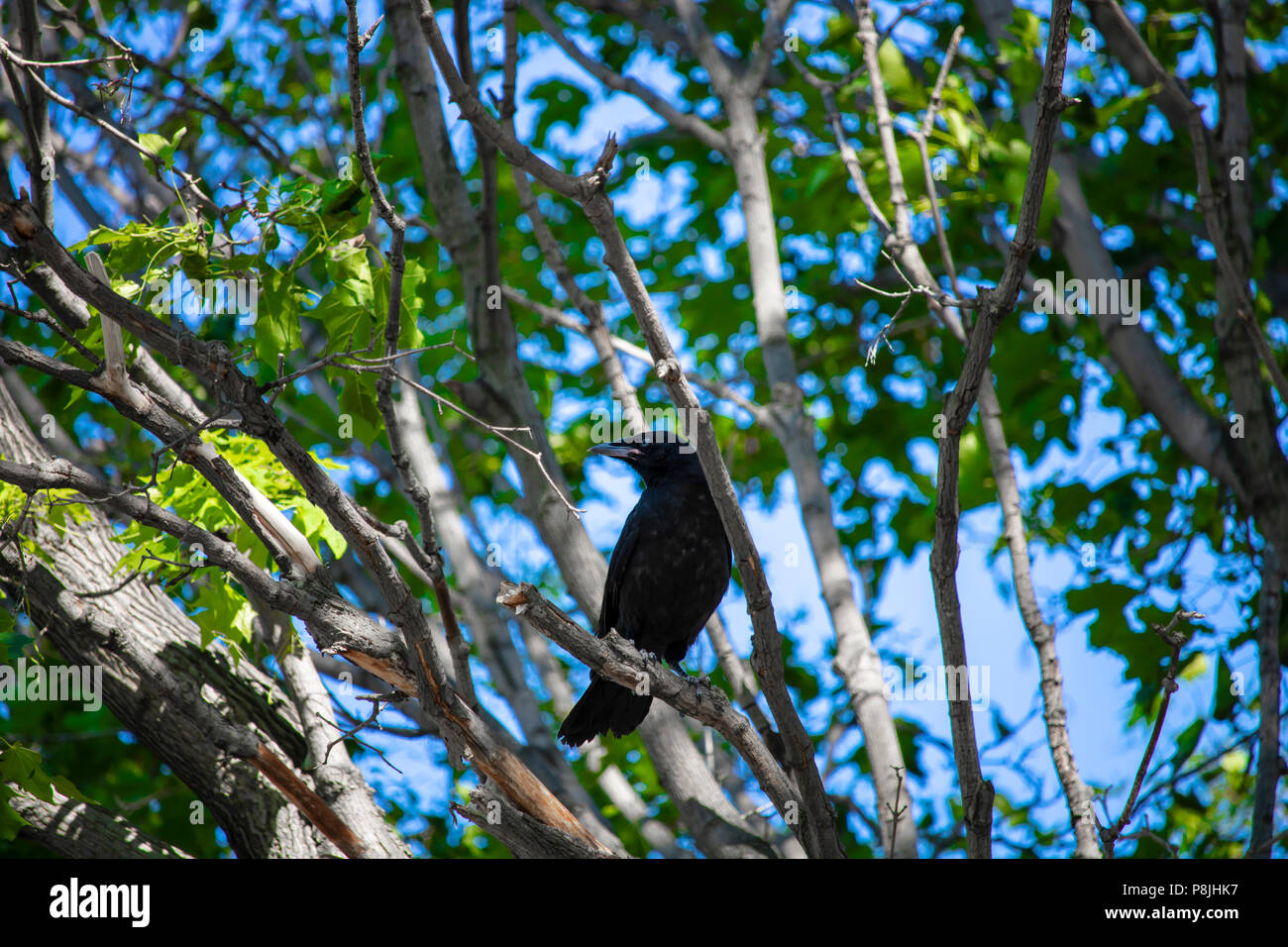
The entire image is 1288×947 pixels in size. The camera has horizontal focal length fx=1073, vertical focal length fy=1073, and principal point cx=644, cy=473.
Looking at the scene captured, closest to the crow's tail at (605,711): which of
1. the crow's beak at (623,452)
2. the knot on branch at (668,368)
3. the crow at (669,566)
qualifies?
the crow at (669,566)

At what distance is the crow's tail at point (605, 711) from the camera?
4.48 m

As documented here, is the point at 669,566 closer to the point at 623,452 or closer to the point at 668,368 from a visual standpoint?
the point at 623,452

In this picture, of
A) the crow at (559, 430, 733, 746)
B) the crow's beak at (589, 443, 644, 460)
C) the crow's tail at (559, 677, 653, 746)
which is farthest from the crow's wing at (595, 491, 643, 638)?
the crow's tail at (559, 677, 653, 746)

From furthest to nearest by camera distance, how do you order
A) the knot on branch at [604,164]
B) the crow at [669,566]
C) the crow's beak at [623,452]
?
the crow's beak at [623,452], the crow at [669,566], the knot on branch at [604,164]

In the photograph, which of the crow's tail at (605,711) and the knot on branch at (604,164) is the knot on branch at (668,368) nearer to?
the knot on branch at (604,164)

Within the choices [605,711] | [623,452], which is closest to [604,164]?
[605,711]

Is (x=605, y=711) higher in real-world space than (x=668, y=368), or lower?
lower

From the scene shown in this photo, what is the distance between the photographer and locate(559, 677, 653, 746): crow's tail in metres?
4.48

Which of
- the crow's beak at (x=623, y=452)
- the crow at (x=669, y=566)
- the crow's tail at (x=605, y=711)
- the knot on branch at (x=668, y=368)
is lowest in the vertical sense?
the crow's tail at (x=605, y=711)

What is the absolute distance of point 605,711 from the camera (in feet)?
14.8

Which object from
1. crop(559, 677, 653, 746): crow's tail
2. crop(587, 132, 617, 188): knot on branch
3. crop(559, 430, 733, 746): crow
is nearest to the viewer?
crop(587, 132, 617, 188): knot on branch

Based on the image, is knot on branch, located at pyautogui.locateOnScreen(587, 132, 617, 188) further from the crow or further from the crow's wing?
the crow's wing

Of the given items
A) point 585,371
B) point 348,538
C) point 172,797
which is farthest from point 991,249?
point 172,797
